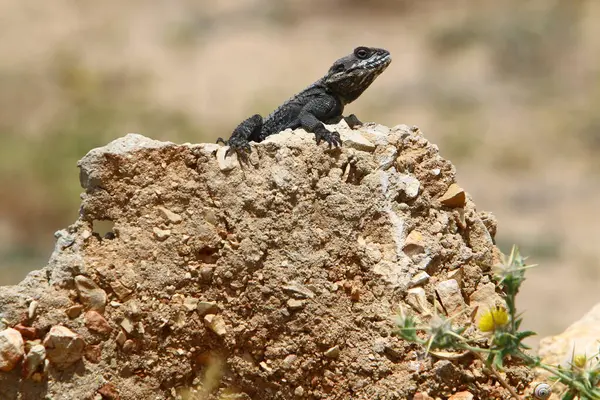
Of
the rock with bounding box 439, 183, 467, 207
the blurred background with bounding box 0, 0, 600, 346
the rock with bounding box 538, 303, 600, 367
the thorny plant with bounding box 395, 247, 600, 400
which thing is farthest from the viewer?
the blurred background with bounding box 0, 0, 600, 346

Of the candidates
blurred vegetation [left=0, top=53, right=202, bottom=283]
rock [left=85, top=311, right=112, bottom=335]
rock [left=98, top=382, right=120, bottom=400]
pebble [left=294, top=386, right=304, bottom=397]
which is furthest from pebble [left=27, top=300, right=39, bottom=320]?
blurred vegetation [left=0, top=53, right=202, bottom=283]

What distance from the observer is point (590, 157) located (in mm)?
18125

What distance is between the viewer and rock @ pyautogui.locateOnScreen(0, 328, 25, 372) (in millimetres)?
3809

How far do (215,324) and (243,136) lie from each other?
0.94 m

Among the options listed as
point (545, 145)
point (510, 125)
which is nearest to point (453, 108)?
point (510, 125)

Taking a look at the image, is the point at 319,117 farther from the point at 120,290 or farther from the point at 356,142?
the point at 120,290

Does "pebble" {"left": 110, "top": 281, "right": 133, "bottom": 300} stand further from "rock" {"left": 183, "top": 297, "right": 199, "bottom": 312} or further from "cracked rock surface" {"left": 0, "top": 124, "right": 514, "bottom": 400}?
"rock" {"left": 183, "top": 297, "right": 199, "bottom": 312}

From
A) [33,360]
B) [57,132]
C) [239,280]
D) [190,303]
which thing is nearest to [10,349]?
[33,360]

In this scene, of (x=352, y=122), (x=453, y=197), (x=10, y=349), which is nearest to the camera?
(x=10, y=349)

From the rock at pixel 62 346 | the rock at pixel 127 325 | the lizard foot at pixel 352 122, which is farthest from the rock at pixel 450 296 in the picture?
the rock at pixel 62 346

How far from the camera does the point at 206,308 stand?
408cm

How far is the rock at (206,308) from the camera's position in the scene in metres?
4.07

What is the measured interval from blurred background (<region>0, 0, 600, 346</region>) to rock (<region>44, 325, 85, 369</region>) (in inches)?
336

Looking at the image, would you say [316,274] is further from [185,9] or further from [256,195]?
[185,9]
